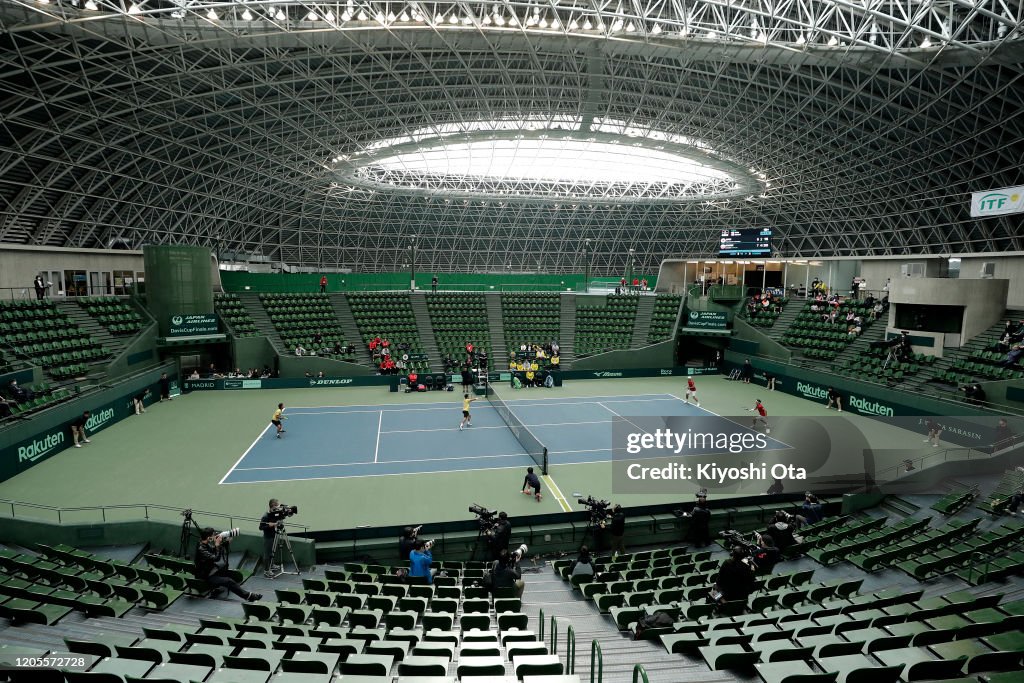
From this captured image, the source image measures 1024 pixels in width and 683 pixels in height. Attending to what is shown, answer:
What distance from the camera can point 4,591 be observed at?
9.49 m

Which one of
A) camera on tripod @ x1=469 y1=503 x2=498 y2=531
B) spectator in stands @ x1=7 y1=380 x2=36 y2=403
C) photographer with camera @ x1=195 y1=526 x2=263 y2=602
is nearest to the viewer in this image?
photographer with camera @ x1=195 y1=526 x2=263 y2=602

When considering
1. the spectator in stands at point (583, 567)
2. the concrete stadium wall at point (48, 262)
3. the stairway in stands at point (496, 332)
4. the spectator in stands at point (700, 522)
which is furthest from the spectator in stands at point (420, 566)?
the concrete stadium wall at point (48, 262)

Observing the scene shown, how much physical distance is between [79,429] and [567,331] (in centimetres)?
3183

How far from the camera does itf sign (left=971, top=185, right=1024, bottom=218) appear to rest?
29203mm

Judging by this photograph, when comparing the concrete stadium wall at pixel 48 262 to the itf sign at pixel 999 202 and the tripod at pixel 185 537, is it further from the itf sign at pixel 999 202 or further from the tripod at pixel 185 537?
the itf sign at pixel 999 202

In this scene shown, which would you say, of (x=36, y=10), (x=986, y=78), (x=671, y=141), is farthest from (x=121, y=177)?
(x=986, y=78)

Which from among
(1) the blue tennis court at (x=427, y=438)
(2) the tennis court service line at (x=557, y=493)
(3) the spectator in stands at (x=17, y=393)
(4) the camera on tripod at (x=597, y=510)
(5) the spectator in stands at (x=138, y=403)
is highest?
(3) the spectator in stands at (x=17, y=393)

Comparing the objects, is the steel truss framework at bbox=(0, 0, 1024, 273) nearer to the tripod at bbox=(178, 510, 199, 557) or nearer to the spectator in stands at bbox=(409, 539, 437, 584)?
the tripod at bbox=(178, 510, 199, 557)

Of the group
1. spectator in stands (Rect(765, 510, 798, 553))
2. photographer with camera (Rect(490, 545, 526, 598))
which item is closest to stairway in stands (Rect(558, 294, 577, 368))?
spectator in stands (Rect(765, 510, 798, 553))

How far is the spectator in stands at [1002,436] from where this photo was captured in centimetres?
1808

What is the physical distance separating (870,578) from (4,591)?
53.8ft

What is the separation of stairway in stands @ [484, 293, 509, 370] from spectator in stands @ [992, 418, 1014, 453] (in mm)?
26737

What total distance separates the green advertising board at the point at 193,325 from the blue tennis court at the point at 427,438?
1007cm

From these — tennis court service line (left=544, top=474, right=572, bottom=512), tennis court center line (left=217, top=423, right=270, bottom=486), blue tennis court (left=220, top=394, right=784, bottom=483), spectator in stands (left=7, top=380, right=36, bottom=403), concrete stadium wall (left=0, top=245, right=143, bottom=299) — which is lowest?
tennis court service line (left=544, top=474, right=572, bottom=512)
